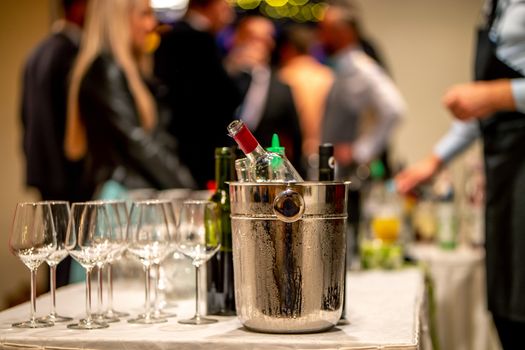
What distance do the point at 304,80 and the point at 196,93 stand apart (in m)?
1.90

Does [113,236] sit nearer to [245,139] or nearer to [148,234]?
[148,234]

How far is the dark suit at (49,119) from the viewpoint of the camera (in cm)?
382

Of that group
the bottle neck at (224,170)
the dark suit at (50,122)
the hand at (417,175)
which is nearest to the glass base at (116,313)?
the bottle neck at (224,170)

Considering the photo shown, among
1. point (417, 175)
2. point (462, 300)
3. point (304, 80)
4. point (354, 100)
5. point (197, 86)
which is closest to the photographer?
point (417, 175)

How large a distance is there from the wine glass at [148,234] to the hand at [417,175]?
1.46m

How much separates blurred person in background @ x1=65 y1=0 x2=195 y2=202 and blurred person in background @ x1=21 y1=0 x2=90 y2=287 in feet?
1.90

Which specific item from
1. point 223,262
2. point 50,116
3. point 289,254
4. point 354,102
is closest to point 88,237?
point 223,262

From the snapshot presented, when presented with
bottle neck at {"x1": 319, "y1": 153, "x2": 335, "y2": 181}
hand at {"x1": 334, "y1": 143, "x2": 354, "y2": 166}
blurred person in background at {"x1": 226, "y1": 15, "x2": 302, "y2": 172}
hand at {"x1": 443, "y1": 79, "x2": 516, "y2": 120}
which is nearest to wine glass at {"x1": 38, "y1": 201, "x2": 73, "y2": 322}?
bottle neck at {"x1": 319, "y1": 153, "x2": 335, "y2": 181}

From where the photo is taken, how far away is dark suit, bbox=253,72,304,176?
4.89 m

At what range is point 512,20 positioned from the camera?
6.71 ft

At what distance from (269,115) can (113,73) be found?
1.86 m

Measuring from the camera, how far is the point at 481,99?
2.08 meters

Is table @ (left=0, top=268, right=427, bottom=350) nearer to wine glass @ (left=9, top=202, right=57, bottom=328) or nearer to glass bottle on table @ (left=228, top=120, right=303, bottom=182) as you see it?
wine glass @ (left=9, top=202, right=57, bottom=328)

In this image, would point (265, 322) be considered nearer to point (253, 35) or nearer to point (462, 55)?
point (253, 35)
